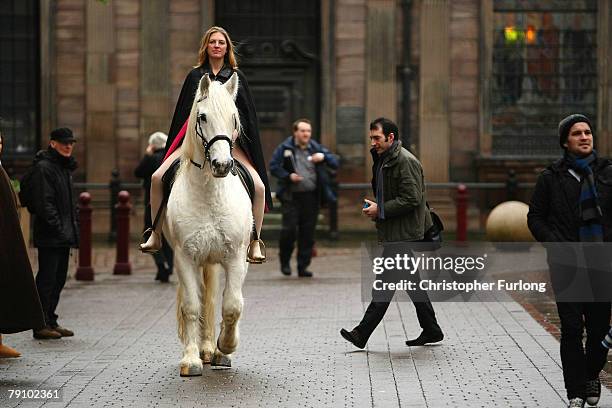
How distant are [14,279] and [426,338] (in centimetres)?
358

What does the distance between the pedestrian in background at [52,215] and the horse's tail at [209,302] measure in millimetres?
2279

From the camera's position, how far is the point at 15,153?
2561 centimetres

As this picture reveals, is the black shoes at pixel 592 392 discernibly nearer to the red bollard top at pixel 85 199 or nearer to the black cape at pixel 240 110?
the black cape at pixel 240 110

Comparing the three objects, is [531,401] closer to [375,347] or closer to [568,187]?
[568,187]

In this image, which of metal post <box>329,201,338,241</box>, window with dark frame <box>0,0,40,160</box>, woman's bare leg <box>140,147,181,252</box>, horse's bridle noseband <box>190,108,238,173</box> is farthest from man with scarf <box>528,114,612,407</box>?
window with dark frame <box>0,0,40,160</box>

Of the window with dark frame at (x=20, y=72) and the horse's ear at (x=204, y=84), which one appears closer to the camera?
the horse's ear at (x=204, y=84)

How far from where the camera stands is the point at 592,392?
9281 mm

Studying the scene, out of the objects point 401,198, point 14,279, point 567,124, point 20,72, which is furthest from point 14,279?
point 20,72

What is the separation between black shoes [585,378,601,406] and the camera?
30.3 ft

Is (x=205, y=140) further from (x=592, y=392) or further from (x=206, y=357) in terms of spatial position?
(x=592, y=392)

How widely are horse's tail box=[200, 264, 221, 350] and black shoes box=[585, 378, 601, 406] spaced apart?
3.33 m

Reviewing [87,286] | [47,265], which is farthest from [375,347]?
[87,286]

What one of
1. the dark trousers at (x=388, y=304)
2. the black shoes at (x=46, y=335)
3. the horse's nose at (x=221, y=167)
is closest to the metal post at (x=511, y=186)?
the dark trousers at (x=388, y=304)

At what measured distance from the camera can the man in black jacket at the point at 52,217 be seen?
43.7ft
